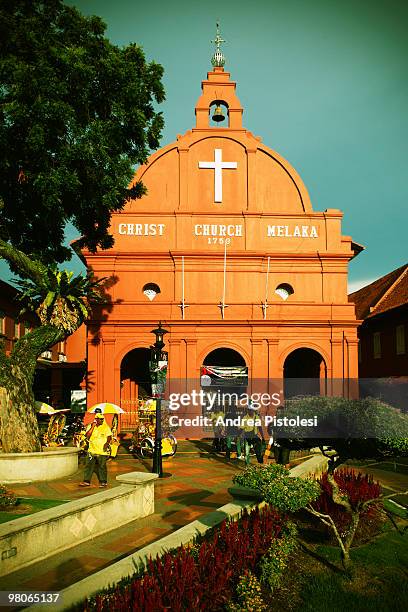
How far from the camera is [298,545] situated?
7867 millimetres

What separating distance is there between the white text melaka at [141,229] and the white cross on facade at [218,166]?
3172mm

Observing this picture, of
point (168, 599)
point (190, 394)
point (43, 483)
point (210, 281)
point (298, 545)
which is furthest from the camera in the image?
point (210, 281)

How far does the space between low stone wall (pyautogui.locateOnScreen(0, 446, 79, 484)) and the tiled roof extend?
69.5 feet

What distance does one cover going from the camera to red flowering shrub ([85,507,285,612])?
4.66 meters

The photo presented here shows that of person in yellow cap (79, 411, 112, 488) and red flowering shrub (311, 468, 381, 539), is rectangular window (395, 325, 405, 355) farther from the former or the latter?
person in yellow cap (79, 411, 112, 488)

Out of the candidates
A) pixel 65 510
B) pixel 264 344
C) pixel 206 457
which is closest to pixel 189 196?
pixel 264 344

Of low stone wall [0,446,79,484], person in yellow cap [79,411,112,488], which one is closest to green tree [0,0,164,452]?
low stone wall [0,446,79,484]

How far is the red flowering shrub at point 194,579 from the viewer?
4664mm

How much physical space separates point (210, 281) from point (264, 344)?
13.3ft

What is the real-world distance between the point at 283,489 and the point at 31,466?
26.4 ft

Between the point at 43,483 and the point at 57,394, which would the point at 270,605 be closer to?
the point at 43,483

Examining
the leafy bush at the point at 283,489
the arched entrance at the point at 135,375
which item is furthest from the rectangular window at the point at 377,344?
the leafy bush at the point at 283,489

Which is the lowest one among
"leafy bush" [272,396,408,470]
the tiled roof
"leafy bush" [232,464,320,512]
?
"leafy bush" [232,464,320,512]

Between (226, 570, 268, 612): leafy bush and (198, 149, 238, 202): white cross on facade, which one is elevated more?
(198, 149, 238, 202): white cross on facade
